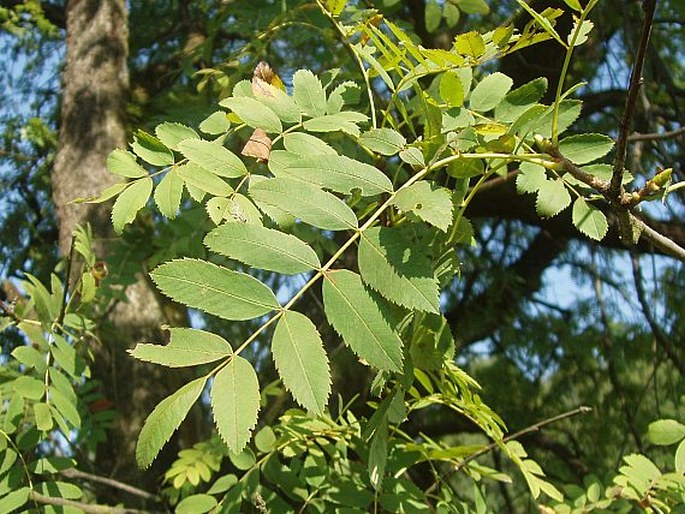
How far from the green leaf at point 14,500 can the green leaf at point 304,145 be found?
83 cm

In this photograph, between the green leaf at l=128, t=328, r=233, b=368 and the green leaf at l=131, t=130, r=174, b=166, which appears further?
the green leaf at l=131, t=130, r=174, b=166

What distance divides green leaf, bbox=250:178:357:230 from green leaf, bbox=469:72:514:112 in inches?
12.9

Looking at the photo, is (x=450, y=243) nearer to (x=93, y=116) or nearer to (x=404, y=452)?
(x=404, y=452)

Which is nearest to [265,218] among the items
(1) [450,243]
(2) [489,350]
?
(1) [450,243]

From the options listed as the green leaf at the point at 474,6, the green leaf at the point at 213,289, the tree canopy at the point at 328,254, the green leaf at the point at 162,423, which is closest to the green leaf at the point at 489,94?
the tree canopy at the point at 328,254

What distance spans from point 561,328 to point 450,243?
305cm

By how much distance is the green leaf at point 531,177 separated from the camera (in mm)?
1051

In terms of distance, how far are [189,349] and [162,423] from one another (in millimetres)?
82

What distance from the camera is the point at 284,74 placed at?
3.27 m

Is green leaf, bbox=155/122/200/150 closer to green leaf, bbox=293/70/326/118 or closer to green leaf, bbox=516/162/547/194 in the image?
green leaf, bbox=293/70/326/118

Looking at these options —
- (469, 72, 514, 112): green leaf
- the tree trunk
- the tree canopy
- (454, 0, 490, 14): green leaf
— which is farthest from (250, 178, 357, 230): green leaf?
the tree trunk

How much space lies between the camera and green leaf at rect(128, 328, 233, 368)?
2.69 ft

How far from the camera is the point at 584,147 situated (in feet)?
3.55

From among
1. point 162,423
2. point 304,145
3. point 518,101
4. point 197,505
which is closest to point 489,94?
point 518,101
